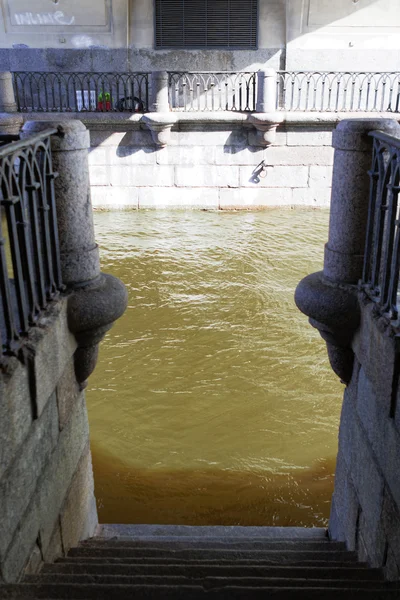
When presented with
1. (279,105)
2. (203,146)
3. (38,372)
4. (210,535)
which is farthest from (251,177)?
(38,372)

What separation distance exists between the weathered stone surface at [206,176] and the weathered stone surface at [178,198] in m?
0.13

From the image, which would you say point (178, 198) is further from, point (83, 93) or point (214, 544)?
point (214, 544)

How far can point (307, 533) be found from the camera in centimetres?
419

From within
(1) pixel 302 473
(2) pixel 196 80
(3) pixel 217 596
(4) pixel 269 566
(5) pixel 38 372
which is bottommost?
(1) pixel 302 473

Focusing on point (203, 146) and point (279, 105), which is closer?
point (203, 146)

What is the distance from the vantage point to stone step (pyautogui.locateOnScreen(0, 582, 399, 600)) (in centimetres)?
229

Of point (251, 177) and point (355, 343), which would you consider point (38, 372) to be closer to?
point (355, 343)

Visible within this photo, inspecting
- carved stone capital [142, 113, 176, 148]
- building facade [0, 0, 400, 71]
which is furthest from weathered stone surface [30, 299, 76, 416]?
building facade [0, 0, 400, 71]

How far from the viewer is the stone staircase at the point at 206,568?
7.63 ft

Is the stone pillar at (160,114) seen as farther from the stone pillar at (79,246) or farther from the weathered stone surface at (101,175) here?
the stone pillar at (79,246)

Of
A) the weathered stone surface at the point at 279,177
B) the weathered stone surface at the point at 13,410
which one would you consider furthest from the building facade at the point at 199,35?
the weathered stone surface at the point at 13,410

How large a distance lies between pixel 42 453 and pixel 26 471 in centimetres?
25

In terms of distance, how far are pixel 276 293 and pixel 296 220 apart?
4.04 meters

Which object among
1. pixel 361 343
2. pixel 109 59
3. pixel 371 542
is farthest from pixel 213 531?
pixel 109 59
